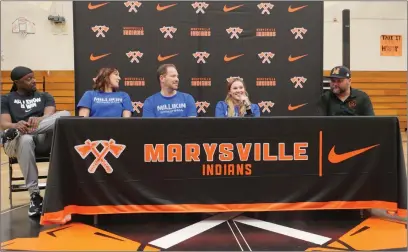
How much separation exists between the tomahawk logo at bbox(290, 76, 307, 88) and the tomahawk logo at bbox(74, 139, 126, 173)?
10.4ft

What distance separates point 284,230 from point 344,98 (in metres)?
1.39

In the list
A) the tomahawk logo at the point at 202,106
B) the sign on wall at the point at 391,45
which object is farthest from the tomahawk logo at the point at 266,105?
the sign on wall at the point at 391,45

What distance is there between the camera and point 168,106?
9.98 feet

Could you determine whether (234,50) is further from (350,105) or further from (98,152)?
(98,152)

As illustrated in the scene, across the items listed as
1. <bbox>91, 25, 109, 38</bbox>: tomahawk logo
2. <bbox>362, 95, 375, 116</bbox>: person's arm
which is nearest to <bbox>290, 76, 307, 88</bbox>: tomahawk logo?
<bbox>362, 95, 375, 116</bbox>: person's arm

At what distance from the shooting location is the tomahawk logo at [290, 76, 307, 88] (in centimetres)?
507

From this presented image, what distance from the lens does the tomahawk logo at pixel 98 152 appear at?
2.48 m

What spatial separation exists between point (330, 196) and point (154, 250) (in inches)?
49.3

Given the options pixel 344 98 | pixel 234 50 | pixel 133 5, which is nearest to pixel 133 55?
pixel 133 5

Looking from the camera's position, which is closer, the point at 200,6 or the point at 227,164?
the point at 227,164

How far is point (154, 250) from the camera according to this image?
7.02ft

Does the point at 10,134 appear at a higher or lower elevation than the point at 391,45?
lower

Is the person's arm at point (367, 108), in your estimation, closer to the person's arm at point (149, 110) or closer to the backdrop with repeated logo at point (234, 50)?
the person's arm at point (149, 110)

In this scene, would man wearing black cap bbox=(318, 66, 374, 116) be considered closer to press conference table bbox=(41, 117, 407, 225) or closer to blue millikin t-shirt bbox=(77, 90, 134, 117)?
press conference table bbox=(41, 117, 407, 225)
